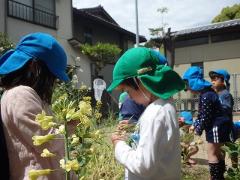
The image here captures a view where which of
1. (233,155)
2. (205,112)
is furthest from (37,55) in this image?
(205,112)

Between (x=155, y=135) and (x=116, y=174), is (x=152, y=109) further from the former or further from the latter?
(x=116, y=174)

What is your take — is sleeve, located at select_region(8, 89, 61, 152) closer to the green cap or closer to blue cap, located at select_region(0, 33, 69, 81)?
blue cap, located at select_region(0, 33, 69, 81)

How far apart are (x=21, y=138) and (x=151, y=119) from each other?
614 mm

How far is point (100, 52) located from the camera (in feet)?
62.3

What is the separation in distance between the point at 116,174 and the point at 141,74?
2.74 meters

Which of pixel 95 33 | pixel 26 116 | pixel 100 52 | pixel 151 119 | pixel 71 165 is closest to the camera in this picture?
pixel 71 165

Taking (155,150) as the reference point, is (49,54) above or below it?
above

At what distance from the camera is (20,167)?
5.99ft

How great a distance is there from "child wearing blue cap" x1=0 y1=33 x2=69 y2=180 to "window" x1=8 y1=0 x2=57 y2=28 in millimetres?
13144

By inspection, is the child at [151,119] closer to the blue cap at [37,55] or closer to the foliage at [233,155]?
the blue cap at [37,55]

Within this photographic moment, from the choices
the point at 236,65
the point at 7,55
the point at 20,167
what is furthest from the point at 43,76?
the point at 236,65

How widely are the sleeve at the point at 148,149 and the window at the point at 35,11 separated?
13449 mm

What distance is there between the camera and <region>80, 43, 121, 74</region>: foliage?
60.2 feet

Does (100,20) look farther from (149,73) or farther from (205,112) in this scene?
(149,73)
